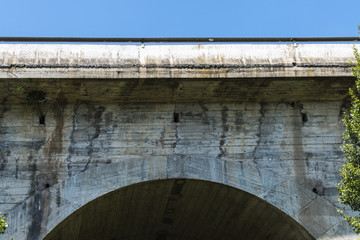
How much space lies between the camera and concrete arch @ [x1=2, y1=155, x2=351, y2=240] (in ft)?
31.7

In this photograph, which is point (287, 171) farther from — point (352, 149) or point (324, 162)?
point (352, 149)

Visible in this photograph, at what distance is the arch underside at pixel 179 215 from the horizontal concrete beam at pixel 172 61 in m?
1.81

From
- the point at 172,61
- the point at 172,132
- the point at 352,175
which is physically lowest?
the point at 352,175

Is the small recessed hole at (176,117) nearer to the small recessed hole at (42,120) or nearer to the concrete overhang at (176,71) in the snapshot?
the concrete overhang at (176,71)

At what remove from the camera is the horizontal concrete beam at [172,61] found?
9.77 meters

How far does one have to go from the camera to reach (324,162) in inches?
408

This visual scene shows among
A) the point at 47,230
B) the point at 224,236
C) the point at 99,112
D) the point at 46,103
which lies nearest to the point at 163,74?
the point at 99,112

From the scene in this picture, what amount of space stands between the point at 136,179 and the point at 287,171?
2460mm

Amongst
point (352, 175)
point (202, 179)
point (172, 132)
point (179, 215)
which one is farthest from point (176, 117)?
→ point (352, 175)

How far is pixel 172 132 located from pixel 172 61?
1.18 metres

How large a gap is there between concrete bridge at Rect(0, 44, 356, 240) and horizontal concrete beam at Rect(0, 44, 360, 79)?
0.02 meters

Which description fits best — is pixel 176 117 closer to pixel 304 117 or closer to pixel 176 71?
Answer: pixel 176 71

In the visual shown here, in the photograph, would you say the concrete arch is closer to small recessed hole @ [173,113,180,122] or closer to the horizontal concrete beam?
small recessed hole @ [173,113,180,122]

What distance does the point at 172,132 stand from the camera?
10.3 meters
